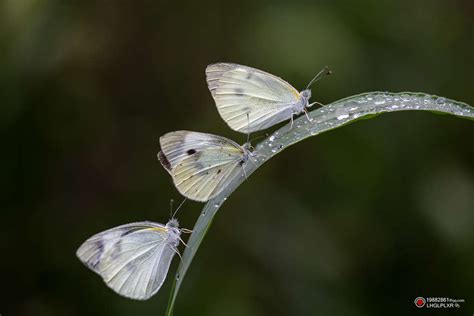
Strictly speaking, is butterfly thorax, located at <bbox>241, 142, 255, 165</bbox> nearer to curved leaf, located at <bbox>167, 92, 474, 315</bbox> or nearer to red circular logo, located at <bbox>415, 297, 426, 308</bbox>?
curved leaf, located at <bbox>167, 92, 474, 315</bbox>

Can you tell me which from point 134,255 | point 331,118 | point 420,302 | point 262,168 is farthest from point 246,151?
point 420,302

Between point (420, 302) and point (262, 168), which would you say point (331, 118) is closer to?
point (262, 168)

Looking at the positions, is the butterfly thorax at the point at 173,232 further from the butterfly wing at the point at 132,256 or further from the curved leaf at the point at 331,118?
the curved leaf at the point at 331,118

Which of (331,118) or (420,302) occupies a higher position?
(331,118)

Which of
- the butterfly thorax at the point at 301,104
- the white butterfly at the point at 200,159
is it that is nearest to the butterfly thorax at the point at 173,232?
the white butterfly at the point at 200,159

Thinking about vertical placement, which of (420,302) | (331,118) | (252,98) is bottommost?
(420,302)

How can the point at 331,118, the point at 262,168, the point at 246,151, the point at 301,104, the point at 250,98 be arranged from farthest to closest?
the point at 262,168, the point at 250,98, the point at 301,104, the point at 246,151, the point at 331,118

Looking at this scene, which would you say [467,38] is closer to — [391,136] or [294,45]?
[391,136]

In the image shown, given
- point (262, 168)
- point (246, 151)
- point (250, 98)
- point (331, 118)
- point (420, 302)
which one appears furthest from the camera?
point (262, 168)
